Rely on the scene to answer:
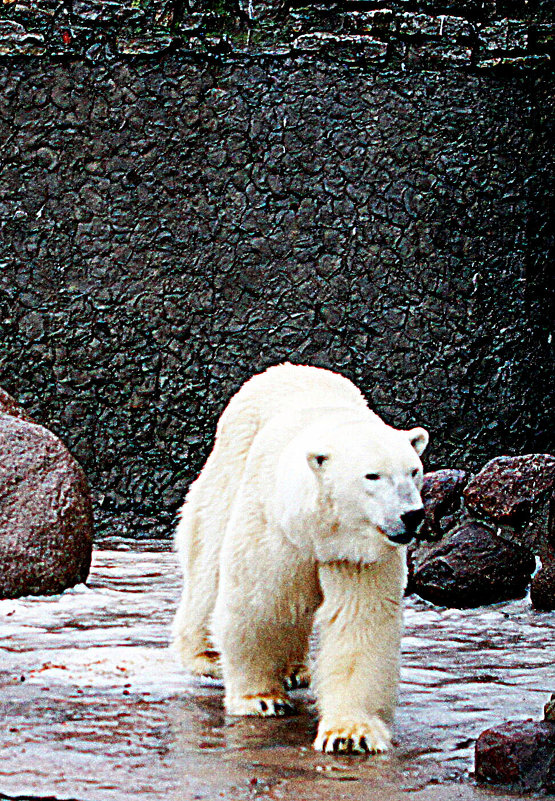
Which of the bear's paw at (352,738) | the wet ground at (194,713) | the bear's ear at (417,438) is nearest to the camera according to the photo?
the wet ground at (194,713)

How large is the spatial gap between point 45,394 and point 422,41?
3.23 metres

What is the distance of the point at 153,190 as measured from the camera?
7.68 metres

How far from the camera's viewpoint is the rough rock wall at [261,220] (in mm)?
7551

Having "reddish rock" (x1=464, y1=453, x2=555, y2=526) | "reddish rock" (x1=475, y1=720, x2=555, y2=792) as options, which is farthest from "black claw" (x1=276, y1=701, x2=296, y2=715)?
"reddish rock" (x1=464, y1=453, x2=555, y2=526)

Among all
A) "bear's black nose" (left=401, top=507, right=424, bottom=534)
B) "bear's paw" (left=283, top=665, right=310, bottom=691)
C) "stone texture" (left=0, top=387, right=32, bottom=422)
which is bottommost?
"bear's paw" (left=283, top=665, right=310, bottom=691)

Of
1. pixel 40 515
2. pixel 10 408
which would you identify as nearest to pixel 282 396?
pixel 40 515

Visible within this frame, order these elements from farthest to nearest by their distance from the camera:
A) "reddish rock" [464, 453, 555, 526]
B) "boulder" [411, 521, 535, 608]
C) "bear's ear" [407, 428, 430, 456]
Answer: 1. "reddish rock" [464, 453, 555, 526]
2. "boulder" [411, 521, 535, 608]
3. "bear's ear" [407, 428, 430, 456]

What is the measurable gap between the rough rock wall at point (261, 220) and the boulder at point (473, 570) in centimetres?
203

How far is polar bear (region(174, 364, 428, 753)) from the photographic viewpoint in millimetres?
3088

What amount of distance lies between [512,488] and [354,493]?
2.80 meters

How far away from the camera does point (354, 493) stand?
10.1 ft

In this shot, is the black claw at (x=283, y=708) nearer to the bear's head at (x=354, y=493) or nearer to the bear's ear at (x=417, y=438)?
the bear's head at (x=354, y=493)

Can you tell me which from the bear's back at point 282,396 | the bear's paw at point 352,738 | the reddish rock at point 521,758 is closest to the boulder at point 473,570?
the bear's back at point 282,396

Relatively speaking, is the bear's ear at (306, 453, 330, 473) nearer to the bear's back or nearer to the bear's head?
the bear's head
